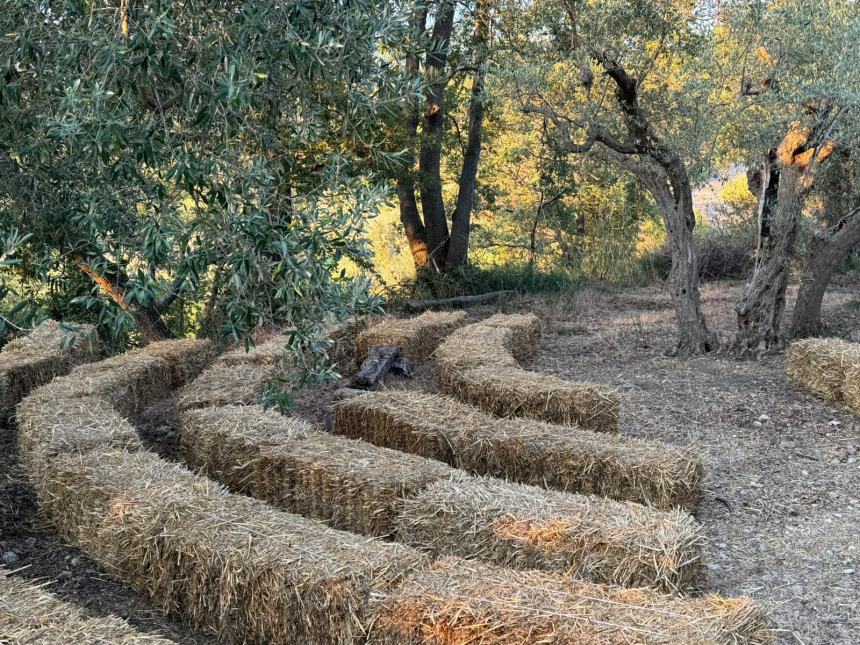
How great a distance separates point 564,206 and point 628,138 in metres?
10.8

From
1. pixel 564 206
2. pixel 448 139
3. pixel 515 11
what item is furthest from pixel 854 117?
pixel 564 206

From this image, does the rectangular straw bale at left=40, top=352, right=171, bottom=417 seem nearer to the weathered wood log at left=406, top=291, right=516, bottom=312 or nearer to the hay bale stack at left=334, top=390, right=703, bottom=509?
the hay bale stack at left=334, top=390, right=703, bottom=509

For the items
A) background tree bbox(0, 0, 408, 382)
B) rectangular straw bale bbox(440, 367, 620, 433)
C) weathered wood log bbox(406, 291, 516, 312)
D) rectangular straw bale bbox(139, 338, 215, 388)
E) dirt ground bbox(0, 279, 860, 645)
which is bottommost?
dirt ground bbox(0, 279, 860, 645)

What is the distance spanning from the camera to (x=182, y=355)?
8.78m

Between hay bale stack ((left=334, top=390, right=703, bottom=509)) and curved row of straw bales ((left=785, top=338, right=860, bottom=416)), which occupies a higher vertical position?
curved row of straw bales ((left=785, top=338, right=860, bottom=416))

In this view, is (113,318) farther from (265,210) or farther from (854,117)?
(854,117)

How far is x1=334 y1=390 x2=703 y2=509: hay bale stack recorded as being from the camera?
544 centimetres

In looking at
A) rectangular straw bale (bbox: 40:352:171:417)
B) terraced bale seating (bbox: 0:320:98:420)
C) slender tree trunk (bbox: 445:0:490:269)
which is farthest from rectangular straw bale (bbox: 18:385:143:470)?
slender tree trunk (bbox: 445:0:490:269)

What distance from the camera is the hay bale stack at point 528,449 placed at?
5.44 m

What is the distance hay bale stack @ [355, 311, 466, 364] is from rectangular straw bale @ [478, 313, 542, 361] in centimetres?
58

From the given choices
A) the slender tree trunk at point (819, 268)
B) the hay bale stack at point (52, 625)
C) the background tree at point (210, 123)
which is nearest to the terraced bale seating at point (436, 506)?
the background tree at point (210, 123)

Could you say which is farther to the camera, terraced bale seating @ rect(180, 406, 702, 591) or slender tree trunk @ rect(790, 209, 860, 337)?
slender tree trunk @ rect(790, 209, 860, 337)

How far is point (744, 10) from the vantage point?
369 inches

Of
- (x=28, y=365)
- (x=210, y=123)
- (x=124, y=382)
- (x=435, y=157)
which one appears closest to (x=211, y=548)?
(x=210, y=123)
